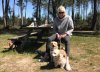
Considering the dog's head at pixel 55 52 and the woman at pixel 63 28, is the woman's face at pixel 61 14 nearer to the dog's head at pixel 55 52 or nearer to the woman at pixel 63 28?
the woman at pixel 63 28

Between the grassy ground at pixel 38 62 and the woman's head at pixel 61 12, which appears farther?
the woman's head at pixel 61 12

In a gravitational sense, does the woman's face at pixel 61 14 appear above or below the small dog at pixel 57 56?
above

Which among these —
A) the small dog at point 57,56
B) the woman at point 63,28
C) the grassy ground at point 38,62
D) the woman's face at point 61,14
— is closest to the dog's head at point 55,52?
the small dog at point 57,56

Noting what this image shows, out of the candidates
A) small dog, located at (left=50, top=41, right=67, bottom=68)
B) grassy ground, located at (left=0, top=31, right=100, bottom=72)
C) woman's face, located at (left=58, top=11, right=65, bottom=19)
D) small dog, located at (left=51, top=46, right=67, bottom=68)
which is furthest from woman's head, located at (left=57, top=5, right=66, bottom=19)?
grassy ground, located at (left=0, top=31, right=100, bottom=72)

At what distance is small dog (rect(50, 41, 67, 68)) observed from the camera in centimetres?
759

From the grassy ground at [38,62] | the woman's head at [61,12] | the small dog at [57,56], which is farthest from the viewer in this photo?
Result: the woman's head at [61,12]

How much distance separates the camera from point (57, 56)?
7684 millimetres

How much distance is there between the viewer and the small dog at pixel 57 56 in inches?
299

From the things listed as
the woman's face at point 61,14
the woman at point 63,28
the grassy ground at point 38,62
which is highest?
the woman's face at point 61,14

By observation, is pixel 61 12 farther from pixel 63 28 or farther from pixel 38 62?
pixel 38 62

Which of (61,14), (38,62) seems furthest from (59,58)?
(61,14)

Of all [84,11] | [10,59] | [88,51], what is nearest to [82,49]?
[88,51]

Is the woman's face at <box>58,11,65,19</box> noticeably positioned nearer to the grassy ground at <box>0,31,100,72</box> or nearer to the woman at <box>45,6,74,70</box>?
the woman at <box>45,6,74,70</box>

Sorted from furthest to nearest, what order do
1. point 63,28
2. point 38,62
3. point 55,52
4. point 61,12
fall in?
point 38,62 < point 63,28 < point 61,12 < point 55,52
